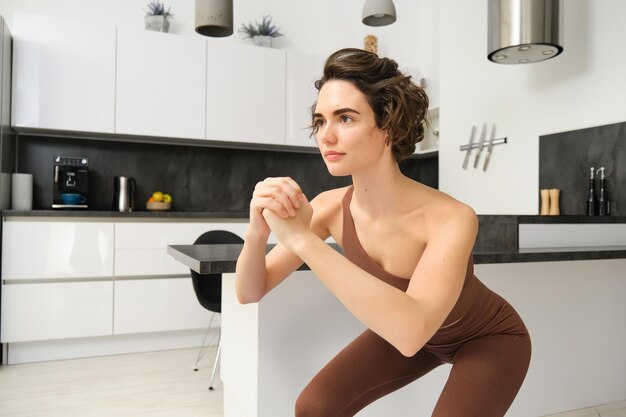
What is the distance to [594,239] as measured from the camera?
97.7 inches

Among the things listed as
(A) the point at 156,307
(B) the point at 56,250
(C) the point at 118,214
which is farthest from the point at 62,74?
(A) the point at 156,307

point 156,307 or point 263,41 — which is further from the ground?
point 263,41

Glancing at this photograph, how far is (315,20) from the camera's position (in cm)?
473

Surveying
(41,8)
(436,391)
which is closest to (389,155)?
(436,391)

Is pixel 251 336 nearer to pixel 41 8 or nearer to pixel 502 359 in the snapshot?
pixel 502 359

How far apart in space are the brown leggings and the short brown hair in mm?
489

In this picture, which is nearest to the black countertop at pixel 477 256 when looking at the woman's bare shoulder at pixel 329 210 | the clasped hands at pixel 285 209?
the woman's bare shoulder at pixel 329 210

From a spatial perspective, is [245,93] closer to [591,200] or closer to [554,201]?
[554,201]

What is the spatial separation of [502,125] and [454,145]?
1.72 ft

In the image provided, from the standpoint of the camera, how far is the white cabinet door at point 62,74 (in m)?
3.43

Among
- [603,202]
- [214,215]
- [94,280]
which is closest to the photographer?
[603,202]

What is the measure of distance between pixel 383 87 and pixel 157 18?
11.4ft

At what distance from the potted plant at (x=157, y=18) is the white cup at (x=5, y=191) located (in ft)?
4.96

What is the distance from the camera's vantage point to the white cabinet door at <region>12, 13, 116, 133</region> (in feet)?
11.3
